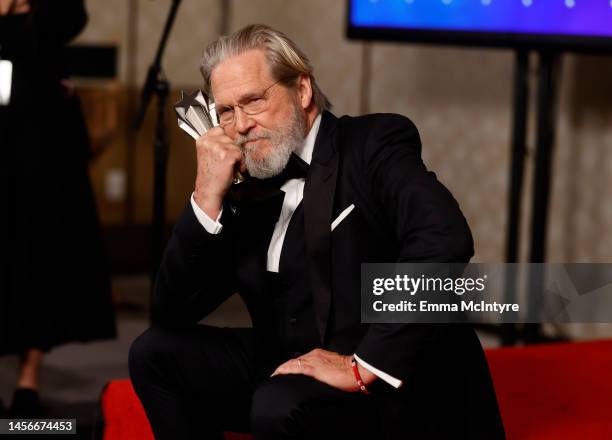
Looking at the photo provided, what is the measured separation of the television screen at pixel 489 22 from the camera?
2.76 meters

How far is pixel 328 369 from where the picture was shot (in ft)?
5.05

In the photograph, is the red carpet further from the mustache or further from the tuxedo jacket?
the mustache

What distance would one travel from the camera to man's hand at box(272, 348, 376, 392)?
1522 millimetres

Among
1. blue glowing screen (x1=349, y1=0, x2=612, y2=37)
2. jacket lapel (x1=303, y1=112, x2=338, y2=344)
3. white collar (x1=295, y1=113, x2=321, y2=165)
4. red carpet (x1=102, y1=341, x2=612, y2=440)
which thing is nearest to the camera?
jacket lapel (x1=303, y1=112, x2=338, y2=344)

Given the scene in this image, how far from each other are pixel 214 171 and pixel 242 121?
11 centimetres

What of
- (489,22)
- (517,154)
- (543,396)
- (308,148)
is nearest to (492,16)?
(489,22)

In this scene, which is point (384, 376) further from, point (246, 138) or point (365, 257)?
point (246, 138)


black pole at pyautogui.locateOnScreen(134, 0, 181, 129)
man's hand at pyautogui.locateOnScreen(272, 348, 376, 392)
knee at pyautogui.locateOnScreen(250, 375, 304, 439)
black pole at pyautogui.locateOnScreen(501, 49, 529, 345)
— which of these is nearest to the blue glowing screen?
black pole at pyautogui.locateOnScreen(501, 49, 529, 345)

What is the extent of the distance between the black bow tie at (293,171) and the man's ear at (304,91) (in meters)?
0.11

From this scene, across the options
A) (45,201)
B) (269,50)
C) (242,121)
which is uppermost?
(269,50)

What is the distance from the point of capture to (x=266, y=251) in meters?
1.73

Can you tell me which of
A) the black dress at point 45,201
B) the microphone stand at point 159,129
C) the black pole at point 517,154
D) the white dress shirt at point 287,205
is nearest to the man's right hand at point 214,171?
the white dress shirt at point 287,205

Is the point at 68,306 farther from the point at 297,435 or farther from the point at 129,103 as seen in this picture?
the point at 129,103

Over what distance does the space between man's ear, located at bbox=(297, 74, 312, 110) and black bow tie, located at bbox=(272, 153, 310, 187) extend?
11 centimetres
